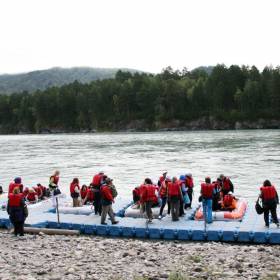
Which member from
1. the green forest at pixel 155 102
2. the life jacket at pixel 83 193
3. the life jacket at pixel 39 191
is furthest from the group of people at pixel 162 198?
the green forest at pixel 155 102

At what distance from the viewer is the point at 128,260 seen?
48.4ft

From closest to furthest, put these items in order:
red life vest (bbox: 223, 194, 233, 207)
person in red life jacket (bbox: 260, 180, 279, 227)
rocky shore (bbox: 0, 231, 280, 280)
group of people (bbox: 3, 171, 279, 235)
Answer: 1. rocky shore (bbox: 0, 231, 280, 280)
2. person in red life jacket (bbox: 260, 180, 279, 227)
3. group of people (bbox: 3, 171, 279, 235)
4. red life vest (bbox: 223, 194, 233, 207)

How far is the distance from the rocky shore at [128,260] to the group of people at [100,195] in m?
2.43

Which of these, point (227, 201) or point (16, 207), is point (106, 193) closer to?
point (16, 207)

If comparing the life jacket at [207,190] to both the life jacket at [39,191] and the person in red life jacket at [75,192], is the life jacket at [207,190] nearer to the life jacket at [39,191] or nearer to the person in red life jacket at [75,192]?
the person in red life jacket at [75,192]

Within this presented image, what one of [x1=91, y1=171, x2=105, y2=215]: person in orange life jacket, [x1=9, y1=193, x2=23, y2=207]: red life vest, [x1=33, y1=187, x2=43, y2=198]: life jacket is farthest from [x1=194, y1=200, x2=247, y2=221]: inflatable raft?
[x1=33, y1=187, x2=43, y2=198]: life jacket

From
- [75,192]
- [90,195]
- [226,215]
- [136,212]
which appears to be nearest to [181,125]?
[90,195]

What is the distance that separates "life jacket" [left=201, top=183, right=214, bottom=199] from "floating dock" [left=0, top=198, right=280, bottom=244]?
1317 millimetres

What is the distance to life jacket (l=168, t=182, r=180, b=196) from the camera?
1975 cm

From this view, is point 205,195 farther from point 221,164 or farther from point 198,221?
point 221,164

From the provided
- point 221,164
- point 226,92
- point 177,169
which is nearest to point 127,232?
point 177,169

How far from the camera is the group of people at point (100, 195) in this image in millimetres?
19906

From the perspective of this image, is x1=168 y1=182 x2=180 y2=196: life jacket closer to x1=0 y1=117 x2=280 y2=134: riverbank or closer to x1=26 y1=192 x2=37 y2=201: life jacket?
x1=26 y1=192 x2=37 y2=201: life jacket

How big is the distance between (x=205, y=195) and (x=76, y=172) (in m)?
32.5
